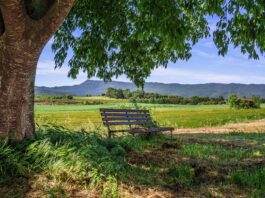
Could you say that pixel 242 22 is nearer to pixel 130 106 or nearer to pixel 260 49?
pixel 260 49

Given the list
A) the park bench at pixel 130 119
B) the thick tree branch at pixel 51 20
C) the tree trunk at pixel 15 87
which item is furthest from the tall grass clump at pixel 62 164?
Result: the park bench at pixel 130 119

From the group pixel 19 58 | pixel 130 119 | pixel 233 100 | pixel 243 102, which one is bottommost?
pixel 243 102

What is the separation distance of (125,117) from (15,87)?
674 cm

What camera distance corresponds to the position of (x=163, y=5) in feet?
25.8

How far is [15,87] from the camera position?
587cm

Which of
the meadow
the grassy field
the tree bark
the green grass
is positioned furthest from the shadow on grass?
the green grass

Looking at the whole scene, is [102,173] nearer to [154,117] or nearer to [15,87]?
[15,87]

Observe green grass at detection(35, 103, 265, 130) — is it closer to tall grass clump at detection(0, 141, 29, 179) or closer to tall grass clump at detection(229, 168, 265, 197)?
tall grass clump at detection(0, 141, 29, 179)

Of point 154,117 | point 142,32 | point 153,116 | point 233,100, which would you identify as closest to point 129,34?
point 142,32

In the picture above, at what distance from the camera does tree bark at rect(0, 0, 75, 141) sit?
573cm

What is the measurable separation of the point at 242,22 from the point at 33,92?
506cm

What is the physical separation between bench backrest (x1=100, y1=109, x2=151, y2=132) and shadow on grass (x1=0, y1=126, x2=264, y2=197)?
3.25 m

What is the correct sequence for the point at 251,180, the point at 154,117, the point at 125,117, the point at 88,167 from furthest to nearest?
1. the point at 154,117
2. the point at 125,117
3. the point at 251,180
4. the point at 88,167

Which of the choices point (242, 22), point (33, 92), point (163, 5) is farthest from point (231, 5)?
point (33, 92)
